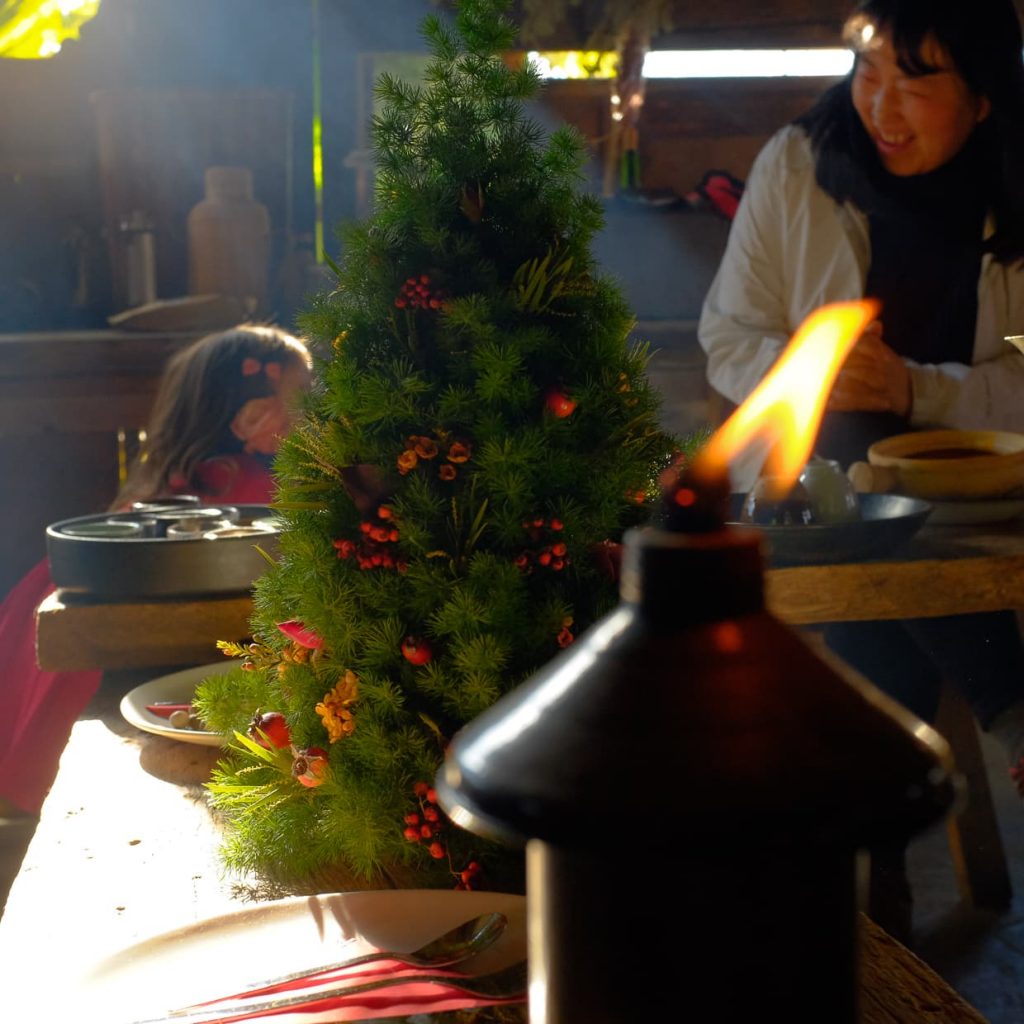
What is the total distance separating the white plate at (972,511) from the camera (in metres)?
2.37

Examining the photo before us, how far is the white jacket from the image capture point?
2.62 metres

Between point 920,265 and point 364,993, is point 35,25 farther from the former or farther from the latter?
point 920,265

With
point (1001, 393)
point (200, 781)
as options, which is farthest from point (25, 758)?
point (1001, 393)

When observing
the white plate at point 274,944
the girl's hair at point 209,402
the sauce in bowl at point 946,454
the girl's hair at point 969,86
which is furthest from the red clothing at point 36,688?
the white plate at point 274,944

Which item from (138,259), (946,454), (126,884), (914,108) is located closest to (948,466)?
(946,454)

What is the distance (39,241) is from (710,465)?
523cm

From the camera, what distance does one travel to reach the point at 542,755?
37 cm

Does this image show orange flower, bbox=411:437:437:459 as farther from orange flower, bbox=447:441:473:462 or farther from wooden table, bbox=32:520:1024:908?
wooden table, bbox=32:520:1024:908

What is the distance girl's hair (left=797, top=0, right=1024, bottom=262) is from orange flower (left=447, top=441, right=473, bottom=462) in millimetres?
2004

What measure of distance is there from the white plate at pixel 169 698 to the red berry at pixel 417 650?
311mm

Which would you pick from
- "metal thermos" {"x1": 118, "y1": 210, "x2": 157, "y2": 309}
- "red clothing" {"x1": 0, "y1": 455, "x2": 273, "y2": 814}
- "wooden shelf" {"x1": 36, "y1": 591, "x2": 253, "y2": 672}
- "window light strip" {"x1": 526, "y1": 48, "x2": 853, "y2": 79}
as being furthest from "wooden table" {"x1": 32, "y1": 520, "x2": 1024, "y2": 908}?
"metal thermos" {"x1": 118, "y1": 210, "x2": 157, "y2": 309}

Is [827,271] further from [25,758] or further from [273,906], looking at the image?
[273,906]

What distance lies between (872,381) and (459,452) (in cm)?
183

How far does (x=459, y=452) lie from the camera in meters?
0.90
